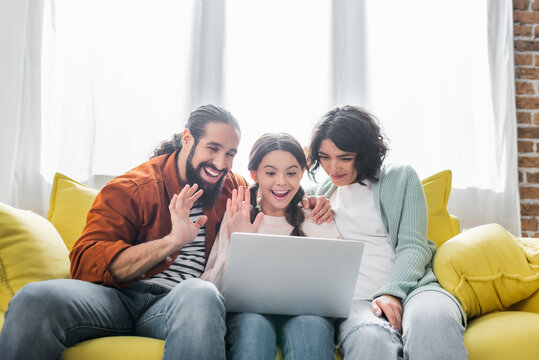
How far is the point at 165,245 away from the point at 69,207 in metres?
0.52

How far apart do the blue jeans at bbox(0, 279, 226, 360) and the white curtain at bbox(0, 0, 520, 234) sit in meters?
1.12

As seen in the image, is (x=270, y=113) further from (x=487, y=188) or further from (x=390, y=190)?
(x=487, y=188)

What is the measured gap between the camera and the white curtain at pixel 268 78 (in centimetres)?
232

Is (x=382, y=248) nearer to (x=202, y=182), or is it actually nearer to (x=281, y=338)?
(x=281, y=338)

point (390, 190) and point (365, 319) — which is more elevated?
point (390, 190)

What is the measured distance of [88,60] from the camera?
2344mm

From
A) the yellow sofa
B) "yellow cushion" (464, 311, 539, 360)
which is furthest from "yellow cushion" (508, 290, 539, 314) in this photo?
"yellow cushion" (464, 311, 539, 360)

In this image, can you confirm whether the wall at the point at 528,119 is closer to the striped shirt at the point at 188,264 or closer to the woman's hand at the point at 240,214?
the woman's hand at the point at 240,214

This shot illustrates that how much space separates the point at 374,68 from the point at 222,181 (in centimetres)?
124

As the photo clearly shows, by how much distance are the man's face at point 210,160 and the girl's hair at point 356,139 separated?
1.05 ft

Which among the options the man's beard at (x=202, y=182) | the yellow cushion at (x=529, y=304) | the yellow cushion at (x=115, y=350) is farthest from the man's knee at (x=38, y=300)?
the yellow cushion at (x=529, y=304)

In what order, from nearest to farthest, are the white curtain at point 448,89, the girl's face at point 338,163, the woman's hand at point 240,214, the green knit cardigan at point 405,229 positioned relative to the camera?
the green knit cardigan at point 405,229
the woman's hand at point 240,214
the girl's face at point 338,163
the white curtain at point 448,89

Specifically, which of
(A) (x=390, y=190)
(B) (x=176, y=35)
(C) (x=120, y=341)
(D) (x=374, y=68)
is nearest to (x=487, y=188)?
(D) (x=374, y=68)

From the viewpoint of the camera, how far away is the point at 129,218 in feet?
4.95
